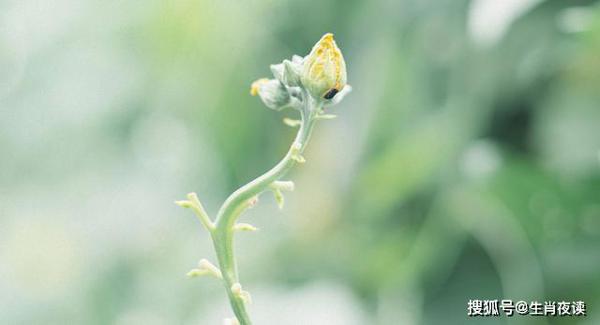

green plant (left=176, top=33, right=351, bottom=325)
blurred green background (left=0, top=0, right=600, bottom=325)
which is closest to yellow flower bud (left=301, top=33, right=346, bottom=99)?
green plant (left=176, top=33, right=351, bottom=325)

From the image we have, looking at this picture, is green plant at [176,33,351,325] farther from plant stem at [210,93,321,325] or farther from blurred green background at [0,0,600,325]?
blurred green background at [0,0,600,325]

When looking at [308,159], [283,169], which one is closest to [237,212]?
[283,169]

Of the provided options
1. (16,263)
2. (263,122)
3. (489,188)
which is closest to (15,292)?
(16,263)

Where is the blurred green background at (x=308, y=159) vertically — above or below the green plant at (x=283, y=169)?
above

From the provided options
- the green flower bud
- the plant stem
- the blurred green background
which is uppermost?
the blurred green background

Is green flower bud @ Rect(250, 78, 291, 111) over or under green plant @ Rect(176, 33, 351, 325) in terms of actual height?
over

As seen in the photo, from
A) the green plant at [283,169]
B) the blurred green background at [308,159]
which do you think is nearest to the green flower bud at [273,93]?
the green plant at [283,169]

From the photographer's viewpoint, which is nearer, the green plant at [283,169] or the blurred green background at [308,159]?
the green plant at [283,169]

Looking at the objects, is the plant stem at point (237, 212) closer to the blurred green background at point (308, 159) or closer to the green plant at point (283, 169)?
the green plant at point (283, 169)
